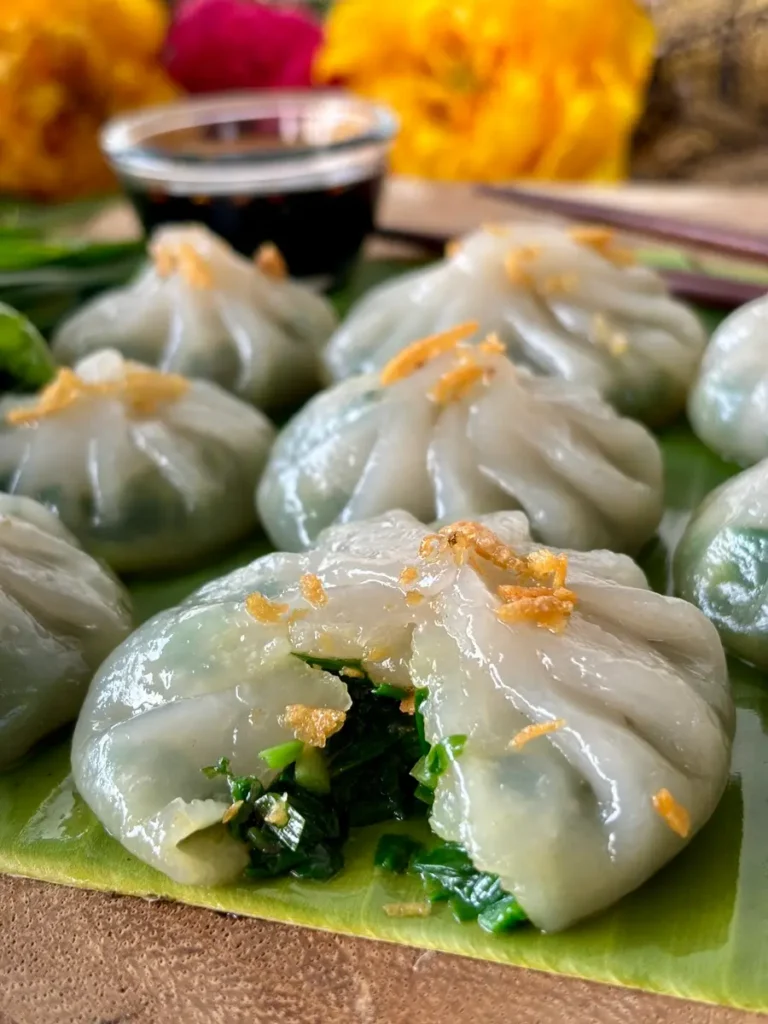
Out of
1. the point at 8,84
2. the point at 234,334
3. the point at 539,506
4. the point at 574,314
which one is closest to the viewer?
the point at 539,506

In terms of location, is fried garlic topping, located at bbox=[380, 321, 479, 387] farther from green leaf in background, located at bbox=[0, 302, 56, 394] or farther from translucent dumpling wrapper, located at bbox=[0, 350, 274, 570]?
green leaf in background, located at bbox=[0, 302, 56, 394]

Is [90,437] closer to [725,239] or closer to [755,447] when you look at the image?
[755,447]

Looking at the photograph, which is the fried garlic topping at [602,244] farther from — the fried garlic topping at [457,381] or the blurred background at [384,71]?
the blurred background at [384,71]

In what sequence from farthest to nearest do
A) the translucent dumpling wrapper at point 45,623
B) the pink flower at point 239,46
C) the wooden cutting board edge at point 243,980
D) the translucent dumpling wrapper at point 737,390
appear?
the pink flower at point 239,46
the translucent dumpling wrapper at point 737,390
the translucent dumpling wrapper at point 45,623
the wooden cutting board edge at point 243,980

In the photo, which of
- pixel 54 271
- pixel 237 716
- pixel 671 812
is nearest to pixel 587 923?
pixel 671 812

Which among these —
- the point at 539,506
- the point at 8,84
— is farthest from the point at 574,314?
the point at 8,84

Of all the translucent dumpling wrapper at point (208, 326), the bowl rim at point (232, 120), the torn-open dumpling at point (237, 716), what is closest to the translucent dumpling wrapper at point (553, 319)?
the translucent dumpling wrapper at point (208, 326)

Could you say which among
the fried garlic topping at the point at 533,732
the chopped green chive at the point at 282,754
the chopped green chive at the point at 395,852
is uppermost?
the fried garlic topping at the point at 533,732
